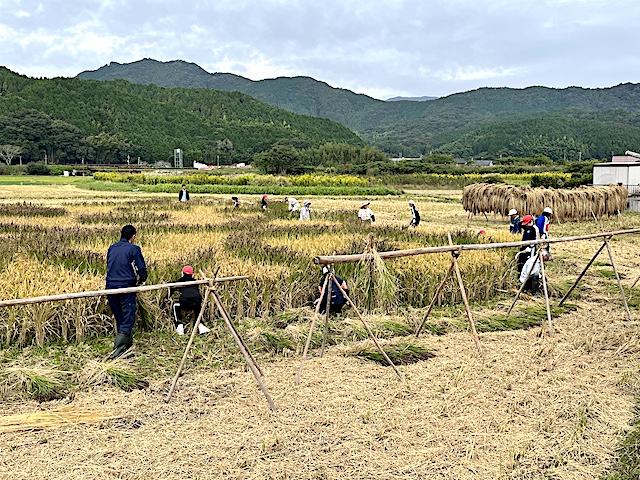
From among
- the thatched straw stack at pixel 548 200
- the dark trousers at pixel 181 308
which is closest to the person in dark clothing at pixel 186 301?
the dark trousers at pixel 181 308

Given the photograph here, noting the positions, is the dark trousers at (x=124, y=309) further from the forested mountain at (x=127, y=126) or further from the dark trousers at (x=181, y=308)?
the forested mountain at (x=127, y=126)

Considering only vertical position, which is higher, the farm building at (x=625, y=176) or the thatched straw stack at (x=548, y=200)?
the farm building at (x=625, y=176)

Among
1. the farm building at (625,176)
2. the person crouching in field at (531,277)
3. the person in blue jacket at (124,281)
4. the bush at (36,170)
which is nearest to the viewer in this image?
the person in blue jacket at (124,281)

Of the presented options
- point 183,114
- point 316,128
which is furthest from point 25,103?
point 316,128

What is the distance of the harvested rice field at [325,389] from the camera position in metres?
3.88

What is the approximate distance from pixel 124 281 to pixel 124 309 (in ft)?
0.98

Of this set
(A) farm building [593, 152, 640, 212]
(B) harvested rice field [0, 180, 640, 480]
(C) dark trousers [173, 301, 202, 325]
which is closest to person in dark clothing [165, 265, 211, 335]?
(C) dark trousers [173, 301, 202, 325]

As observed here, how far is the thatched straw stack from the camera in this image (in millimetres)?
18828

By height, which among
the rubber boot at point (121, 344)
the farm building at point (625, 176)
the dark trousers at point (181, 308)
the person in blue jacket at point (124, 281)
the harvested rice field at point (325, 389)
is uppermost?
the farm building at point (625, 176)

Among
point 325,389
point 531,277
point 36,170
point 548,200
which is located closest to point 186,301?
point 325,389

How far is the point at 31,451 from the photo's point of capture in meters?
3.96

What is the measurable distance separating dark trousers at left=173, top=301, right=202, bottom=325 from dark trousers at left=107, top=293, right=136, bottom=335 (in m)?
0.74

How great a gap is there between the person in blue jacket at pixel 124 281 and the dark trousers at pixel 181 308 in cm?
71

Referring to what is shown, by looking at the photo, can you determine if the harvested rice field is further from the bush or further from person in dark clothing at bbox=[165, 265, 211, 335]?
the bush
